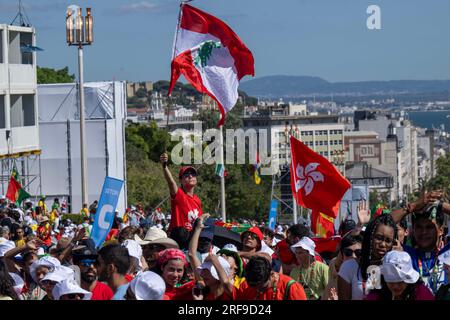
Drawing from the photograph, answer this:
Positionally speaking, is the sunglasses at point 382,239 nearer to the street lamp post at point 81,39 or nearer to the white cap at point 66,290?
the white cap at point 66,290

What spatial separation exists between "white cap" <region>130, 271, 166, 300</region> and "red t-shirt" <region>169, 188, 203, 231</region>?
16.1 feet

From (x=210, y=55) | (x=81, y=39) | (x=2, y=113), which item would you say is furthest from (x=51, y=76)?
(x=210, y=55)

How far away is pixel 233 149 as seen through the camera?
115m

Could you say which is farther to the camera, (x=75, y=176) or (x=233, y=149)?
(x=233, y=149)

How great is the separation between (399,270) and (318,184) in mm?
7471

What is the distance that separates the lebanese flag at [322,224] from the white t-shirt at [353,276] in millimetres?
6210

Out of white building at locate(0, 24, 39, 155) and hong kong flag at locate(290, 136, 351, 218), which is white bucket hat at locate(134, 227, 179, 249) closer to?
hong kong flag at locate(290, 136, 351, 218)

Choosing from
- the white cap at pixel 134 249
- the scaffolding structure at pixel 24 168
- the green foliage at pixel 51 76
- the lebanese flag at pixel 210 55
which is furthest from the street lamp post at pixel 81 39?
the green foliage at pixel 51 76

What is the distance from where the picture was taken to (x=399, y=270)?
838 cm

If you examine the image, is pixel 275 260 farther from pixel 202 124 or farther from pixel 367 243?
pixel 202 124
